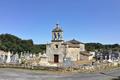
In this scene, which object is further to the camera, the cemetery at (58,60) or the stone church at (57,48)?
the stone church at (57,48)

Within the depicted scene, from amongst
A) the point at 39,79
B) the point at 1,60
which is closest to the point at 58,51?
the point at 1,60

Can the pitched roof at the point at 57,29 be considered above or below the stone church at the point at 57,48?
above

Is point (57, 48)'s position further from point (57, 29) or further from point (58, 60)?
point (57, 29)

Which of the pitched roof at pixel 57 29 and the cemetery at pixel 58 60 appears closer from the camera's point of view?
the cemetery at pixel 58 60

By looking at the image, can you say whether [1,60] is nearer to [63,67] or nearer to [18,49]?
[63,67]

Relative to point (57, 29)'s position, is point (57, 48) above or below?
below

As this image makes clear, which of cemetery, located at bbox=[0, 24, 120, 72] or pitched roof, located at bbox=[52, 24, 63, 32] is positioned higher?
pitched roof, located at bbox=[52, 24, 63, 32]

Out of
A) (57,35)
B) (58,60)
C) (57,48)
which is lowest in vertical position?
(58,60)

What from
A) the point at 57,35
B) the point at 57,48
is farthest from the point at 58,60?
the point at 57,35

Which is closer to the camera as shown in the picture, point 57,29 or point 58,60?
point 58,60

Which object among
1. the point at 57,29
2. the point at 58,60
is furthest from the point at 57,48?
the point at 57,29

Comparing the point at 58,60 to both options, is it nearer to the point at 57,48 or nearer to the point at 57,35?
the point at 57,48

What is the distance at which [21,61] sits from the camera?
35.6 m

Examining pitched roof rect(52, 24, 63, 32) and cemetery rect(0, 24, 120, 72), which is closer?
cemetery rect(0, 24, 120, 72)
